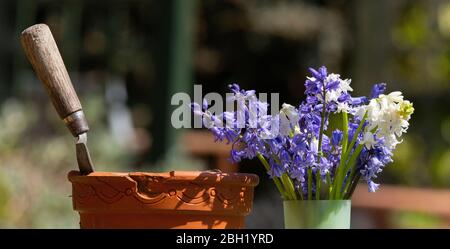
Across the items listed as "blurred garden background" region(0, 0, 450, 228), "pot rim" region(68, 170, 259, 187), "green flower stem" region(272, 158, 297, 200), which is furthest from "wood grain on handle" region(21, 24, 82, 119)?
"blurred garden background" region(0, 0, 450, 228)

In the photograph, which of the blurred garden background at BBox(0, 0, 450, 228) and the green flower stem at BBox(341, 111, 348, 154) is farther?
the blurred garden background at BBox(0, 0, 450, 228)

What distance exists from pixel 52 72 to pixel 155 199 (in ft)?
0.81

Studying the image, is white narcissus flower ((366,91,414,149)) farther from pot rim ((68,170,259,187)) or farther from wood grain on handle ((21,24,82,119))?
wood grain on handle ((21,24,82,119))

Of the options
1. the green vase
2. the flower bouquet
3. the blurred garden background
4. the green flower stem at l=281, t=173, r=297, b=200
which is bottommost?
the green vase

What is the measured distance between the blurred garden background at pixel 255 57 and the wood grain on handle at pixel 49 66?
12.7 feet

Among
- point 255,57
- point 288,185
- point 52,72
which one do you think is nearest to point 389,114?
point 288,185

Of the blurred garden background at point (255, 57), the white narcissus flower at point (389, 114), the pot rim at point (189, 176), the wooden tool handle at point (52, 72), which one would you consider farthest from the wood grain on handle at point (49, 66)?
the blurred garden background at point (255, 57)

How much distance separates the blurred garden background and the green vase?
3.90 meters

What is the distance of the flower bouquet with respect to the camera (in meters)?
1.46

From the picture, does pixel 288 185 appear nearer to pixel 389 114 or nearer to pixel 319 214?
pixel 319 214

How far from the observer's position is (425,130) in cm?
679

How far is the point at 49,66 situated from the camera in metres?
1.46

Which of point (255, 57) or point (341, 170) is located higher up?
point (255, 57)

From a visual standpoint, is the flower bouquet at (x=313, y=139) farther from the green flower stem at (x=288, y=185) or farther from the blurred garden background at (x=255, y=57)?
the blurred garden background at (x=255, y=57)
